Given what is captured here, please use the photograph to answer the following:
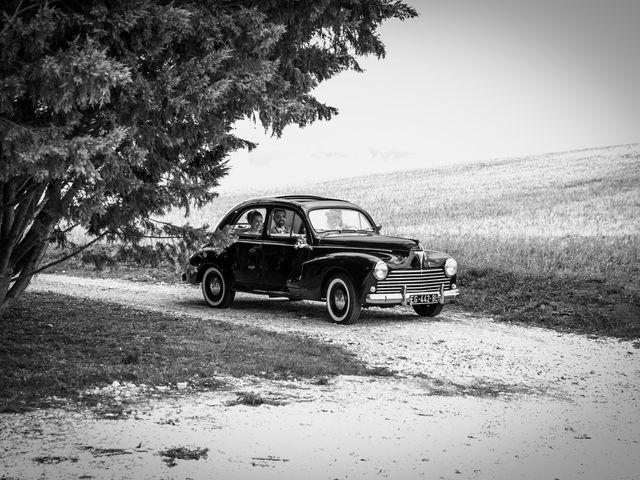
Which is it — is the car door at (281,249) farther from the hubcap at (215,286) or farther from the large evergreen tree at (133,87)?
the large evergreen tree at (133,87)

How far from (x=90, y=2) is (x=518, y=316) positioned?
964 cm

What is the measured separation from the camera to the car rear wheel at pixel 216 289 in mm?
15164

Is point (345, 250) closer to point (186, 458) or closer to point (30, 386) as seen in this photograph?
point (30, 386)

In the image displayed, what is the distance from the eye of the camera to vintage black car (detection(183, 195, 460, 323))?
13195mm

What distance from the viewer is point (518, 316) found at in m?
14.7

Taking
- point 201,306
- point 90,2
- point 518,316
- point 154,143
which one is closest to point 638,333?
point 518,316

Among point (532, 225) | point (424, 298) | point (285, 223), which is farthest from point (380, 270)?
point (532, 225)

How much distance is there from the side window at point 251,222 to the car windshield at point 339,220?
99 cm

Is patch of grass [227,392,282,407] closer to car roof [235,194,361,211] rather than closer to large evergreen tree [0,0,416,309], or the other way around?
large evergreen tree [0,0,416,309]

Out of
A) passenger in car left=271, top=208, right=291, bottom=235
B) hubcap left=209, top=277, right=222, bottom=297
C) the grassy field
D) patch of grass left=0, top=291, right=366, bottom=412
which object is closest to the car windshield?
passenger in car left=271, top=208, right=291, bottom=235

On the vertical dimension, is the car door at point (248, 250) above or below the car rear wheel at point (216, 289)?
above

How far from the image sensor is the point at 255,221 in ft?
48.5

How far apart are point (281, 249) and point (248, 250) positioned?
2.26ft

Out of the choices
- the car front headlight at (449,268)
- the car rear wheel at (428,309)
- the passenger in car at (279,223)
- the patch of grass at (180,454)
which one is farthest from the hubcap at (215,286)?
the patch of grass at (180,454)
